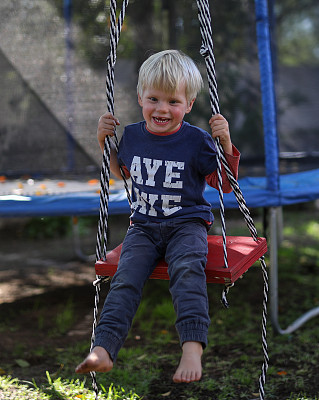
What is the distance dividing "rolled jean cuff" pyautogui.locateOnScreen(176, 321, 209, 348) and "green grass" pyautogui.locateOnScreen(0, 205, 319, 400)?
917 millimetres

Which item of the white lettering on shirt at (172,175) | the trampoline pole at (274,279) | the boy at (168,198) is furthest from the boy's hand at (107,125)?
the trampoline pole at (274,279)

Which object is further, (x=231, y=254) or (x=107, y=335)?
(x=231, y=254)

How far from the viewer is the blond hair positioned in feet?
6.40

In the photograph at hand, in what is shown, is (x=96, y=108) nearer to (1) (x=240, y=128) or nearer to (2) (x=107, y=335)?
(1) (x=240, y=128)

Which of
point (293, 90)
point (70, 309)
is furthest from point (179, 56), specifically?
point (293, 90)

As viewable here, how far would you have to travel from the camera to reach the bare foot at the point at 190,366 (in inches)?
65.4

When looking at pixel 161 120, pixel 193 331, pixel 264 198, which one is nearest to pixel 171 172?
pixel 161 120

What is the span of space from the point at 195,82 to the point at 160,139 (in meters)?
0.25

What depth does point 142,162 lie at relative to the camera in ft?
6.95

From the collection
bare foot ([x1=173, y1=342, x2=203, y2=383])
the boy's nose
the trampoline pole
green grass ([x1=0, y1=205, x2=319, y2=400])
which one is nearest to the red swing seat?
bare foot ([x1=173, y1=342, x2=203, y2=383])

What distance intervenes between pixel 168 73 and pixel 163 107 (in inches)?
4.7

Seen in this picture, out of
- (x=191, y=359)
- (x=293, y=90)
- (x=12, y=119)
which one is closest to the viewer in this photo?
(x=191, y=359)

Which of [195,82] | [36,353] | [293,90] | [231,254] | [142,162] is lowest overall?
[36,353]

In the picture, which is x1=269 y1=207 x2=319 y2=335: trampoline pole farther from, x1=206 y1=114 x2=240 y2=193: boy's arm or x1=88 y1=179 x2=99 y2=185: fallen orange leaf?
x1=88 y1=179 x2=99 y2=185: fallen orange leaf
